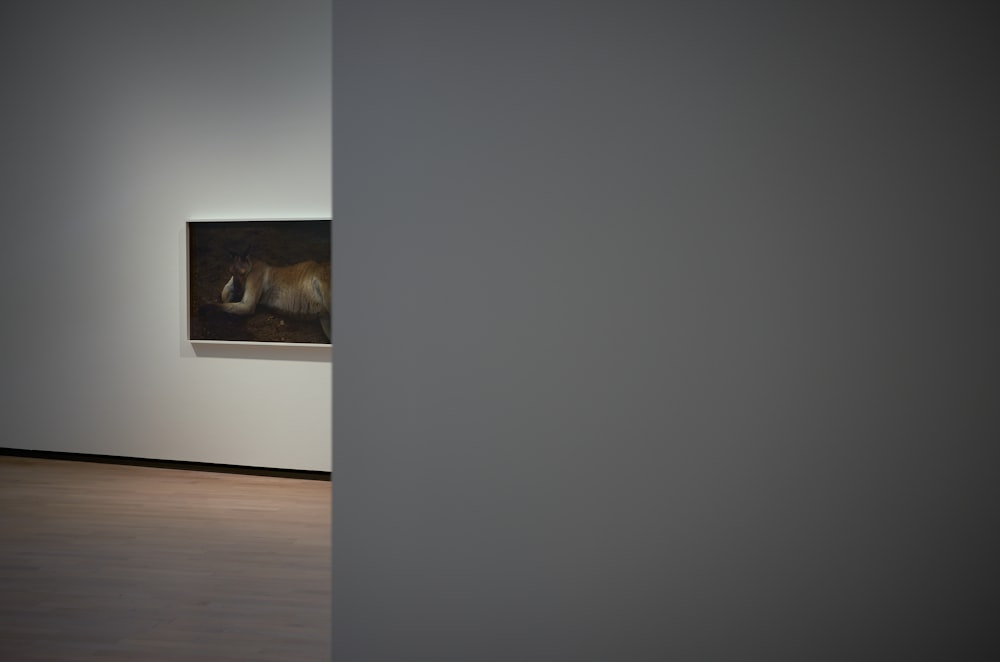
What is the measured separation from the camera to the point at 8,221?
30.0 feet

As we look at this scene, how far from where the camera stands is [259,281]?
833cm

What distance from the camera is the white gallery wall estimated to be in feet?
27.2

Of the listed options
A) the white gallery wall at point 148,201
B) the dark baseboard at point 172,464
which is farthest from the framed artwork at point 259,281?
the dark baseboard at point 172,464

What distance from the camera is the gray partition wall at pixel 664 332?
2.37 meters

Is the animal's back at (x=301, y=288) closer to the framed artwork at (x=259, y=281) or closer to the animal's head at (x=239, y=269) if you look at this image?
the framed artwork at (x=259, y=281)

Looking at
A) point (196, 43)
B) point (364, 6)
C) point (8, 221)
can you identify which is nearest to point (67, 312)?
point (8, 221)

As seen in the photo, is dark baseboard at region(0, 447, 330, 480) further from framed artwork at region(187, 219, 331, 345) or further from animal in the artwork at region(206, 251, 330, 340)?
animal in the artwork at region(206, 251, 330, 340)

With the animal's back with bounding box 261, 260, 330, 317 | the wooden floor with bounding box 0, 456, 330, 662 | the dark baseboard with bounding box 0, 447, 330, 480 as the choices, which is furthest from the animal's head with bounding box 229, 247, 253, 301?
the wooden floor with bounding box 0, 456, 330, 662

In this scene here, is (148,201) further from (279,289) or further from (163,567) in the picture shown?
(163,567)

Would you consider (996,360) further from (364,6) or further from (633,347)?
(364,6)

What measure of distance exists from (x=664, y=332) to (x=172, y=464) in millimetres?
7530

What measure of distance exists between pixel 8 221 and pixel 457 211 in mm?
8262

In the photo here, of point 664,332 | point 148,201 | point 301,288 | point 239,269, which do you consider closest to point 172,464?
point 239,269

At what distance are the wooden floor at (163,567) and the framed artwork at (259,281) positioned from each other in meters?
1.46
